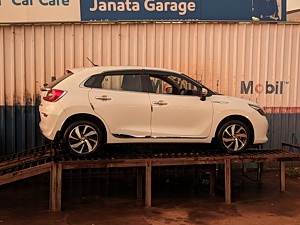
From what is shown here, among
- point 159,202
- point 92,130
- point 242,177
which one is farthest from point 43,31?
point 242,177

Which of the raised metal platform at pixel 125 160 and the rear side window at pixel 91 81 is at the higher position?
the rear side window at pixel 91 81

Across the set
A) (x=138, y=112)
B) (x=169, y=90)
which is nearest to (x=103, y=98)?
(x=138, y=112)

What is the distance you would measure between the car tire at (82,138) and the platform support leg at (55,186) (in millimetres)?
378

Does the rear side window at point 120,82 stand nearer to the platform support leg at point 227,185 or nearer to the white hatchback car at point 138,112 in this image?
the white hatchback car at point 138,112

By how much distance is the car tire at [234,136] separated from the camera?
7477 millimetres

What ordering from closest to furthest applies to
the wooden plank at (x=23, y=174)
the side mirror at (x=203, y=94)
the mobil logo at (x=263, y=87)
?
the wooden plank at (x=23, y=174)
the side mirror at (x=203, y=94)
the mobil logo at (x=263, y=87)

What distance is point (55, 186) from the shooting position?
6.73 m

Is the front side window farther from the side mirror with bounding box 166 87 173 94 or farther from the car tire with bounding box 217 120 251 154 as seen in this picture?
the car tire with bounding box 217 120 251 154

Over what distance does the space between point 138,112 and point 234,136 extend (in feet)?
6.04

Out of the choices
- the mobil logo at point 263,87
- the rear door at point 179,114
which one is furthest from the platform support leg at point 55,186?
the mobil logo at point 263,87

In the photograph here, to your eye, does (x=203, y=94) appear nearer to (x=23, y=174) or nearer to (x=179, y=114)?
(x=179, y=114)

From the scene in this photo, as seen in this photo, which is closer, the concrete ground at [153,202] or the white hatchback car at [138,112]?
the concrete ground at [153,202]

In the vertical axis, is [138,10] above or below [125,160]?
above

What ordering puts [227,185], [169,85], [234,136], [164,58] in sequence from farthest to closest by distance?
[164,58] → [169,85] → [234,136] → [227,185]
